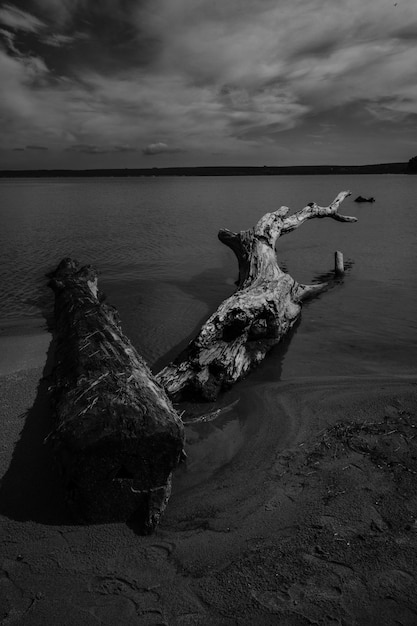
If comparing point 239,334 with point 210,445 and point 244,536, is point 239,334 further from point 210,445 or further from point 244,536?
point 244,536

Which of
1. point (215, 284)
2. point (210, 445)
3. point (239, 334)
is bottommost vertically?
point (210, 445)

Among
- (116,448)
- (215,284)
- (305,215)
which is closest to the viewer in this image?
(116,448)

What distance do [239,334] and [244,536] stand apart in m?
3.31

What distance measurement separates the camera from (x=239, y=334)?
6277mm

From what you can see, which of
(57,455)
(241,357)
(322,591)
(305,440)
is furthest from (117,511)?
(241,357)

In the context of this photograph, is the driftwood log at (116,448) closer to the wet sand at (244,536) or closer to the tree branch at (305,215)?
the wet sand at (244,536)

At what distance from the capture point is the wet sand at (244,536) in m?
2.75

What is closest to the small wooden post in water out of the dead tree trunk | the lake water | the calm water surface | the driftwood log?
the lake water

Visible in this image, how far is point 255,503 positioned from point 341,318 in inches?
229

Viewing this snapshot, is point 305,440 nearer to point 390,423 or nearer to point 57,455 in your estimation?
point 390,423

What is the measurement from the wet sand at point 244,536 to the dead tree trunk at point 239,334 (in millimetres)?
794

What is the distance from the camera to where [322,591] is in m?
2.81

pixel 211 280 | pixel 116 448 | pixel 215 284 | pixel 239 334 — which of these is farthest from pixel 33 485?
pixel 211 280

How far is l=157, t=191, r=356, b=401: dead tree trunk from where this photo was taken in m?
5.55
